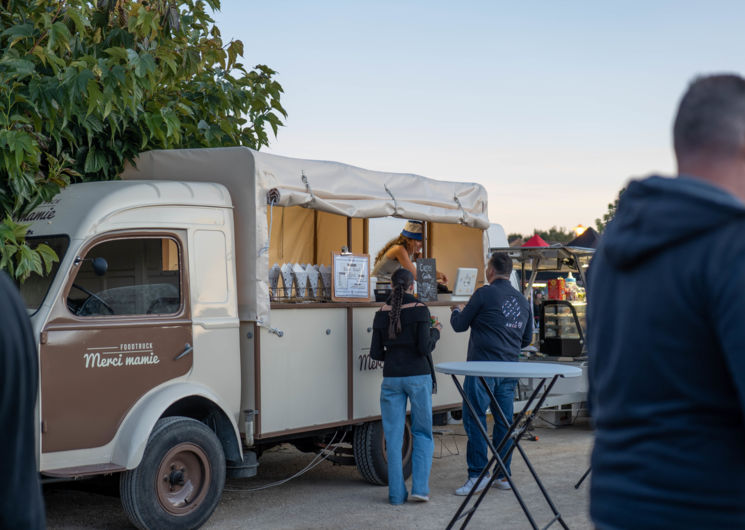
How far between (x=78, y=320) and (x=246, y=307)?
1.36 meters

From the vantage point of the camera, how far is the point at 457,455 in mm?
10109

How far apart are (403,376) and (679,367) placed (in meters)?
5.83

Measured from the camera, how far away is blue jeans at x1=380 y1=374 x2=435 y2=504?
7.61m

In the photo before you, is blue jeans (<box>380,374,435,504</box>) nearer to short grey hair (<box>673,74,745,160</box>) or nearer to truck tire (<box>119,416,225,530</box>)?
truck tire (<box>119,416,225,530</box>)

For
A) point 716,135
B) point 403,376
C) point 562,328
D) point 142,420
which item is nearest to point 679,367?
point 716,135

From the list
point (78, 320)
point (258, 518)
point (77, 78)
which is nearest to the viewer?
point (78, 320)

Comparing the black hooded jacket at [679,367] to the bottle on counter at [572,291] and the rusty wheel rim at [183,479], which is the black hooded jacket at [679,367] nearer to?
the rusty wheel rim at [183,479]

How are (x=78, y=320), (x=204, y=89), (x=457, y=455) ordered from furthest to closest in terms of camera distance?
(x=457, y=455)
(x=204, y=89)
(x=78, y=320)

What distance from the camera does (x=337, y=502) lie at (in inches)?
308

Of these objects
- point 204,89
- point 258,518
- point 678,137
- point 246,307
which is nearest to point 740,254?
point 678,137

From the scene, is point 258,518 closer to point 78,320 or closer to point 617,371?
point 78,320

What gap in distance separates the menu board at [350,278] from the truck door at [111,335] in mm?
1570

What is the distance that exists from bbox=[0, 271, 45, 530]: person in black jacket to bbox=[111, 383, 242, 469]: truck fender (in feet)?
14.7

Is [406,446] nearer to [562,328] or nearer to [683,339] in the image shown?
[562,328]
